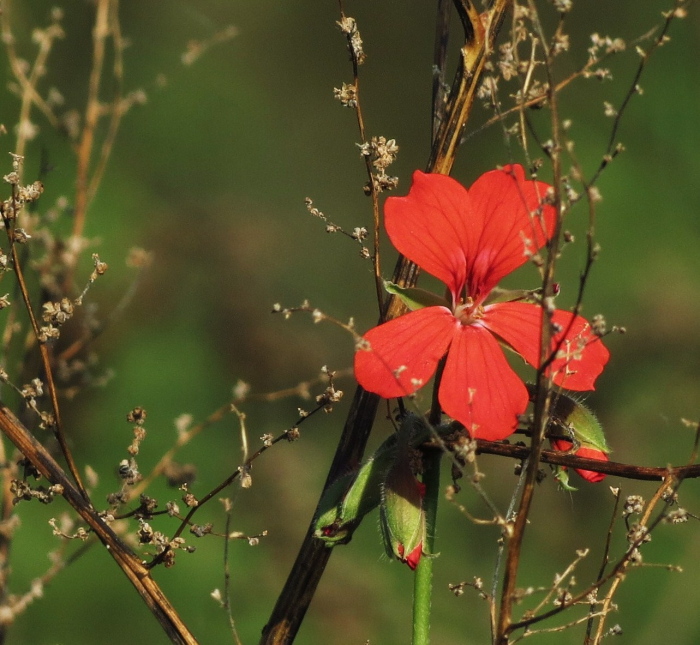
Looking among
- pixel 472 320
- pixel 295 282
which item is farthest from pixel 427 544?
pixel 295 282

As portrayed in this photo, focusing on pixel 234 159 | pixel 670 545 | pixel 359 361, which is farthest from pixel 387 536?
pixel 234 159

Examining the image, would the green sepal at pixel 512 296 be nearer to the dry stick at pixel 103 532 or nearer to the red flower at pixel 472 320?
the red flower at pixel 472 320

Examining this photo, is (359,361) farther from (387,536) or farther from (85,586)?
(85,586)

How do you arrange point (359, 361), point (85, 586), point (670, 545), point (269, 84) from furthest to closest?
point (269, 84), point (670, 545), point (85, 586), point (359, 361)

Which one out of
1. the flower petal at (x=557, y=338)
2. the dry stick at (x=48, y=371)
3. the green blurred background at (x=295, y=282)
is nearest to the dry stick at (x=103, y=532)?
the dry stick at (x=48, y=371)

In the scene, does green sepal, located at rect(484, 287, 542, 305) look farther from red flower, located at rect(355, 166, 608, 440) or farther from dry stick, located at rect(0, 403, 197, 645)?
dry stick, located at rect(0, 403, 197, 645)

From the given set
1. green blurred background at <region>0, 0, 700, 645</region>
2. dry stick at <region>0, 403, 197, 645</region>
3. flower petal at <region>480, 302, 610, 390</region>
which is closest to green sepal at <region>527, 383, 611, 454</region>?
flower petal at <region>480, 302, 610, 390</region>
